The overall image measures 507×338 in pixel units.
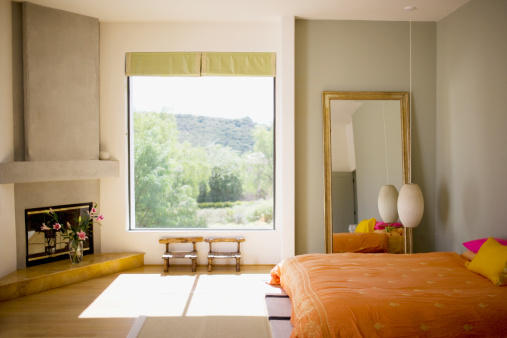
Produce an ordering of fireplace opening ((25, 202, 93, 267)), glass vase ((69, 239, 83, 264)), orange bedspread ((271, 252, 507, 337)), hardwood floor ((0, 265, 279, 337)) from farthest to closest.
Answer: glass vase ((69, 239, 83, 264)) < fireplace opening ((25, 202, 93, 267)) < hardwood floor ((0, 265, 279, 337)) < orange bedspread ((271, 252, 507, 337))

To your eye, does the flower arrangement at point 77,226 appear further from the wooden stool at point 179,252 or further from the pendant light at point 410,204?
the pendant light at point 410,204

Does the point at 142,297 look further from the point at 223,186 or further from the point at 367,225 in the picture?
the point at 367,225

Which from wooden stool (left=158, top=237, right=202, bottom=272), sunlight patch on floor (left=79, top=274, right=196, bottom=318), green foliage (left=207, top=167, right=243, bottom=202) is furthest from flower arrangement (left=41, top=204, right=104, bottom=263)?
green foliage (left=207, top=167, right=243, bottom=202)

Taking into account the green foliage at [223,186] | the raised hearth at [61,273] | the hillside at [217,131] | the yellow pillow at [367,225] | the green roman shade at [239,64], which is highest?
the green roman shade at [239,64]

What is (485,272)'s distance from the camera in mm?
3486

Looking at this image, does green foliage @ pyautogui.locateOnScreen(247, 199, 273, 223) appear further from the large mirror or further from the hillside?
the large mirror

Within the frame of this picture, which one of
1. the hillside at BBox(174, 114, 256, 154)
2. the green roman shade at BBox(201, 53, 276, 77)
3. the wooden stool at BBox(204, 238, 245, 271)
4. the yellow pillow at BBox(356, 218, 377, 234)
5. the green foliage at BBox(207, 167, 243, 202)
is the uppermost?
the green roman shade at BBox(201, 53, 276, 77)

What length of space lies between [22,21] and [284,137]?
128 inches

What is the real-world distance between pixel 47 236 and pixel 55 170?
0.83m

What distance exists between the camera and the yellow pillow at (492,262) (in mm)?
3323

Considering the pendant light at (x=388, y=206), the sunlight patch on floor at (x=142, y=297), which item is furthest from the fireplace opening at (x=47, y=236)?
the pendant light at (x=388, y=206)

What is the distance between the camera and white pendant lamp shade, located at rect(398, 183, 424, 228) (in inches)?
184

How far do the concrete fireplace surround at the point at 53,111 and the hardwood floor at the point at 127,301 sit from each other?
915 millimetres

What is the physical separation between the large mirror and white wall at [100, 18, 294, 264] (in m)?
0.67
